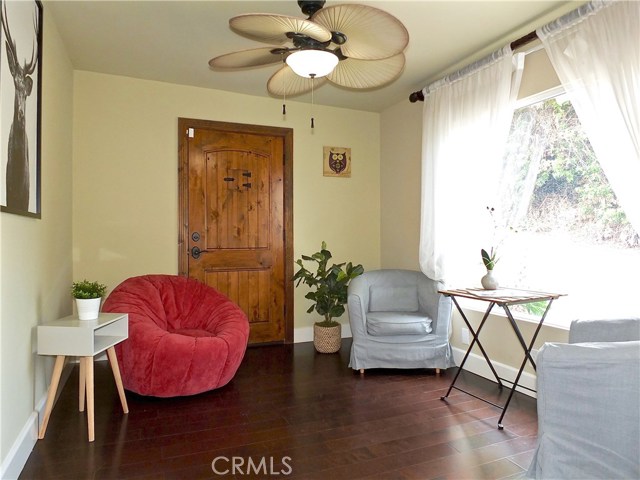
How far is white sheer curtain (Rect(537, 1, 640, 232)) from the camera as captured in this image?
221 cm

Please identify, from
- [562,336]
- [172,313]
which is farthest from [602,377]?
[172,313]

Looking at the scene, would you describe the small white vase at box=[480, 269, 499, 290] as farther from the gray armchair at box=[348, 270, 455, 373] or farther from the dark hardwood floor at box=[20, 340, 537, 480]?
the dark hardwood floor at box=[20, 340, 537, 480]

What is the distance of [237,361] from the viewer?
10.1 feet

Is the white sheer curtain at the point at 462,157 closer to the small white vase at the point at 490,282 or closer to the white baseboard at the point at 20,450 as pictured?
the small white vase at the point at 490,282

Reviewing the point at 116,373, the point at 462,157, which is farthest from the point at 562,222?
the point at 116,373

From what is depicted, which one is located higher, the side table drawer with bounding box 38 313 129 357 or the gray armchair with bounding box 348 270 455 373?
the side table drawer with bounding box 38 313 129 357

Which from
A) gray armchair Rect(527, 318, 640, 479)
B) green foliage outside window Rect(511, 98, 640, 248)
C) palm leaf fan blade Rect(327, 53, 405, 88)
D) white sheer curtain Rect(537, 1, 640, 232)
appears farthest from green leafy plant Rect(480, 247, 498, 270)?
gray armchair Rect(527, 318, 640, 479)

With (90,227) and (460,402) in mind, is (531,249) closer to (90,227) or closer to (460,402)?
(460,402)

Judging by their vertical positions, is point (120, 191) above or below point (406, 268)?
above

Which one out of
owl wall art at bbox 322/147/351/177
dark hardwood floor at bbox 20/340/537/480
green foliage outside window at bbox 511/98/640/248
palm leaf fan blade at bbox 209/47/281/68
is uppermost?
palm leaf fan blade at bbox 209/47/281/68

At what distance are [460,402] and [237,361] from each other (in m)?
1.59

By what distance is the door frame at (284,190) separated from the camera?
13.2 ft

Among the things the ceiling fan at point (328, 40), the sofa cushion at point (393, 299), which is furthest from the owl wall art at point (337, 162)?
the ceiling fan at point (328, 40)
